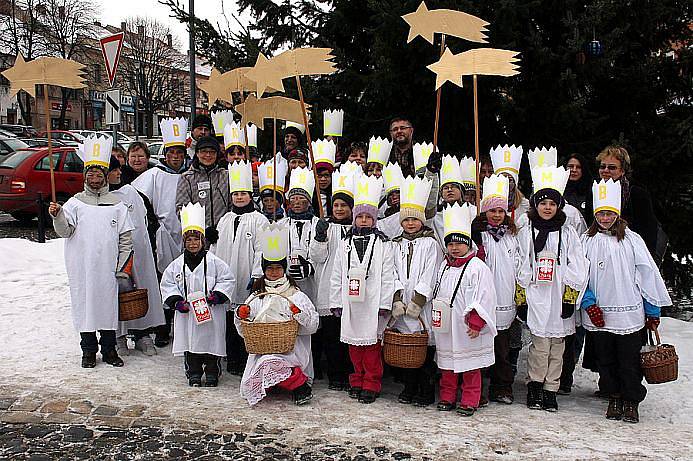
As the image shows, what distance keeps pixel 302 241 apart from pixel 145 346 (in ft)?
6.87

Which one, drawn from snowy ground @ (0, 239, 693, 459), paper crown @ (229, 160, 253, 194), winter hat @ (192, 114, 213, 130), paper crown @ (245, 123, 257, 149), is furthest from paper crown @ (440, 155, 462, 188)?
winter hat @ (192, 114, 213, 130)

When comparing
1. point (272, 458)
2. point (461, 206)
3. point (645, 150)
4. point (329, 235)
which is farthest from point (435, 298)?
point (645, 150)

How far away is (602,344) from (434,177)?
195 cm

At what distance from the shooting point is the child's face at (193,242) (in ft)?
21.0

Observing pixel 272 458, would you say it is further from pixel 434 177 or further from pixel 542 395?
pixel 434 177

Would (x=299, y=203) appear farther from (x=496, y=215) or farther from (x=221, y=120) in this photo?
(x=221, y=120)

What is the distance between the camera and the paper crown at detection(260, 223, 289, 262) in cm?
604

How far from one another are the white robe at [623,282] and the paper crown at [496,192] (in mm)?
785

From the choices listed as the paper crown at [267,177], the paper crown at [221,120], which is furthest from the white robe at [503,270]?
the paper crown at [221,120]

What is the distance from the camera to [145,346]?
735 cm

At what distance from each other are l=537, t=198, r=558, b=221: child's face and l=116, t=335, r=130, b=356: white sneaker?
4.17 m

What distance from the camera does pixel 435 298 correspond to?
581 centimetres

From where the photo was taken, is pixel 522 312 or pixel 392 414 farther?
pixel 522 312

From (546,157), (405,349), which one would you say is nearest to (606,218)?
(546,157)
